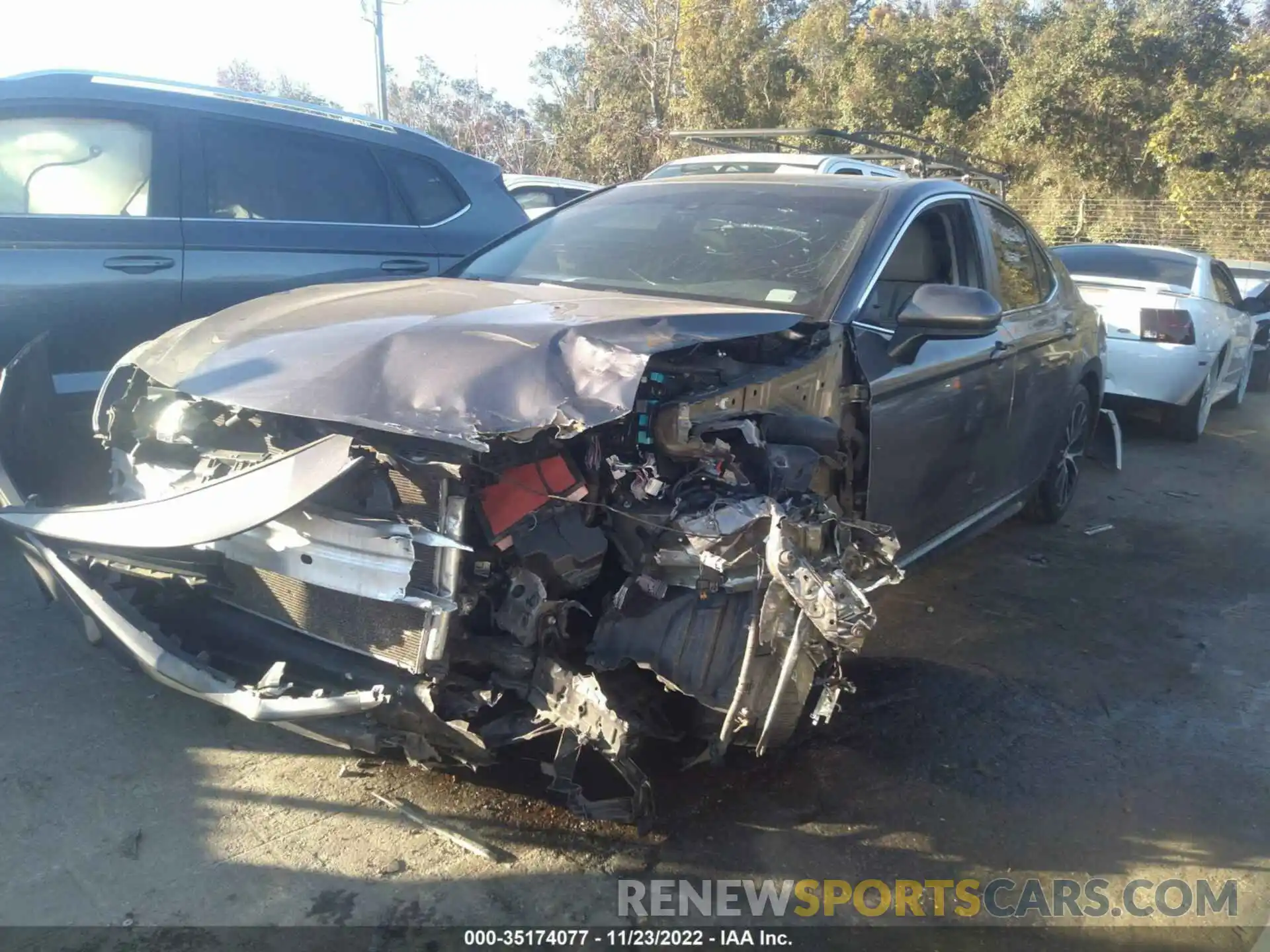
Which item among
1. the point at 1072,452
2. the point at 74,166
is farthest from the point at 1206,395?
the point at 74,166

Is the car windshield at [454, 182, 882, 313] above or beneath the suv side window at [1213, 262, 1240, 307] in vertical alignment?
above

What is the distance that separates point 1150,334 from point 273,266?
Answer: 6.55 metres

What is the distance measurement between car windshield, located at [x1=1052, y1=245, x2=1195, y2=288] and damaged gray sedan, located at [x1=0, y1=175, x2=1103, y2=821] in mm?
6138

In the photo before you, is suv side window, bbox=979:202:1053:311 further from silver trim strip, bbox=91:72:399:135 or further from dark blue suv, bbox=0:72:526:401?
silver trim strip, bbox=91:72:399:135

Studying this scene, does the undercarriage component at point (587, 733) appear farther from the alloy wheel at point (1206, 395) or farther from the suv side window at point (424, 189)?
the alloy wheel at point (1206, 395)

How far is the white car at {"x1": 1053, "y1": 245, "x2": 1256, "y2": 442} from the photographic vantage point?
789 cm

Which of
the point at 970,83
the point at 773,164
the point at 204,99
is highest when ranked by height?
the point at 970,83

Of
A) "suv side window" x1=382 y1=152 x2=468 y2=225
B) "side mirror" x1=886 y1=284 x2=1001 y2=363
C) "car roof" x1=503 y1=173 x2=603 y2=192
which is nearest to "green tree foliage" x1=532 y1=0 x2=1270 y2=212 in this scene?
"car roof" x1=503 y1=173 x2=603 y2=192

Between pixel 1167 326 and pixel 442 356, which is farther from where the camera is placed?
pixel 1167 326

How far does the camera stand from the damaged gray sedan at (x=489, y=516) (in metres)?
2.47

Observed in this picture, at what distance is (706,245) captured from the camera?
398 centimetres

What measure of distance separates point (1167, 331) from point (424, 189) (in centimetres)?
577

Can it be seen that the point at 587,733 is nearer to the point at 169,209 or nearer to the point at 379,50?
the point at 169,209

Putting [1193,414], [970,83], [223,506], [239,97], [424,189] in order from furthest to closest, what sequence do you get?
[970,83] < [1193,414] < [424,189] < [239,97] < [223,506]
